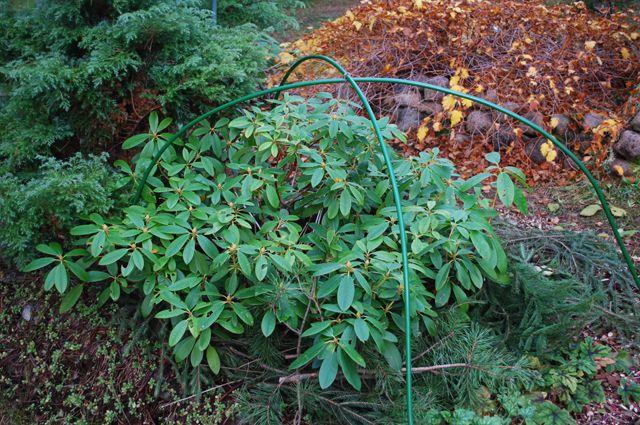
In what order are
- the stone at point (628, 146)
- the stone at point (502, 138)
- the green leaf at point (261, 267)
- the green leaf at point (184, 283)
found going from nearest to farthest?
the green leaf at point (261, 267) → the green leaf at point (184, 283) → the stone at point (628, 146) → the stone at point (502, 138)

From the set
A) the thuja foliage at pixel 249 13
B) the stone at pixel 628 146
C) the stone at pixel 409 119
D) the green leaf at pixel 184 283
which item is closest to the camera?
the green leaf at pixel 184 283

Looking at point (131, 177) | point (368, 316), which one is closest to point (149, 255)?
point (131, 177)

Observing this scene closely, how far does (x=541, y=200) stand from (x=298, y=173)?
168 cm

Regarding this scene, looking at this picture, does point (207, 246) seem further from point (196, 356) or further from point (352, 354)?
point (352, 354)

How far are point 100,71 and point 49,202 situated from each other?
24.8 inches

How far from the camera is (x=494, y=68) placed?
3.78 m

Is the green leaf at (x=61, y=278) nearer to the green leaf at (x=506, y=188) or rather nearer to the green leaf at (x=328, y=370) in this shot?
the green leaf at (x=328, y=370)

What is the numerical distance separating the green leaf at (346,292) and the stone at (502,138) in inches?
91.3

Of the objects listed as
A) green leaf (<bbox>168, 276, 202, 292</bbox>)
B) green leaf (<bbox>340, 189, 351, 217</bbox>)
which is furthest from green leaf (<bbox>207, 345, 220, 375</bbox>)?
green leaf (<bbox>340, 189, 351, 217</bbox>)

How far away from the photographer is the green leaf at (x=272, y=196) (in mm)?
2070

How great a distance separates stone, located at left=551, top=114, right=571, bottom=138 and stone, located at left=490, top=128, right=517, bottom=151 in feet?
0.91

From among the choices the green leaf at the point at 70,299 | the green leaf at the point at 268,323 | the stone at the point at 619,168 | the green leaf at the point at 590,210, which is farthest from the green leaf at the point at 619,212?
the green leaf at the point at 70,299

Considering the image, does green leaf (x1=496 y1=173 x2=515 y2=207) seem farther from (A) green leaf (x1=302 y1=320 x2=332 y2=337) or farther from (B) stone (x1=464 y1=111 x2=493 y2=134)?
(B) stone (x1=464 y1=111 x2=493 y2=134)

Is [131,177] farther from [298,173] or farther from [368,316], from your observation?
[368,316]
